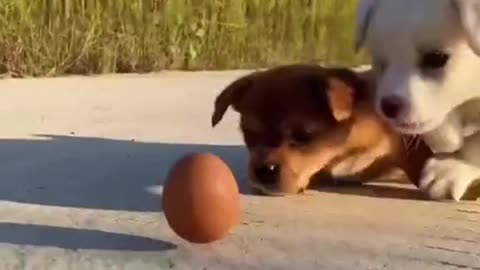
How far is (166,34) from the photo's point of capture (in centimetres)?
443

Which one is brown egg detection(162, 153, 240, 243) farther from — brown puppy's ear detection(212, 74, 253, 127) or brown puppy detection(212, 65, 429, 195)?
brown puppy's ear detection(212, 74, 253, 127)

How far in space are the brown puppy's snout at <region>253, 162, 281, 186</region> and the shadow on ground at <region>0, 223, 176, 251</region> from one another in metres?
0.27

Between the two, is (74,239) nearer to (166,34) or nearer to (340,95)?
(340,95)

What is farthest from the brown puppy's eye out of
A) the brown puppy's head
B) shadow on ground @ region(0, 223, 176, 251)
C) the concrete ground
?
shadow on ground @ region(0, 223, 176, 251)

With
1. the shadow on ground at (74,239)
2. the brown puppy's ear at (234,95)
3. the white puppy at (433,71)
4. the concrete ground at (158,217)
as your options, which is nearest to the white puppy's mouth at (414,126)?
the white puppy at (433,71)

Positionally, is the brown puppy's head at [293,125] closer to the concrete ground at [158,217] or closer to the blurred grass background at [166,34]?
the concrete ground at [158,217]

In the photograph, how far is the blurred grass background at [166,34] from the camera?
162 inches

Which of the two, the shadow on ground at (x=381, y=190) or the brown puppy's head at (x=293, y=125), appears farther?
the shadow on ground at (x=381, y=190)

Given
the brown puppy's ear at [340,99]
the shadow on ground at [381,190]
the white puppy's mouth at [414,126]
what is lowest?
the shadow on ground at [381,190]

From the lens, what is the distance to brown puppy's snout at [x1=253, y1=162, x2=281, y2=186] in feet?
6.38

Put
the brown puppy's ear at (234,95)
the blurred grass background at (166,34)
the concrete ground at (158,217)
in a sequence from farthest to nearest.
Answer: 1. the blurred grass background at (166,34)
2. the brown puppy's ear at (234,95)
3. the concrete ground at (158,217)

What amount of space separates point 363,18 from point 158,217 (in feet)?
1.80

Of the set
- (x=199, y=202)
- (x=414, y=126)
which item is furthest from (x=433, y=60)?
(x=199, y=202)

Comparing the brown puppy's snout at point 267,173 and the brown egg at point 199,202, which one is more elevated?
the brown egg at point 199,202
